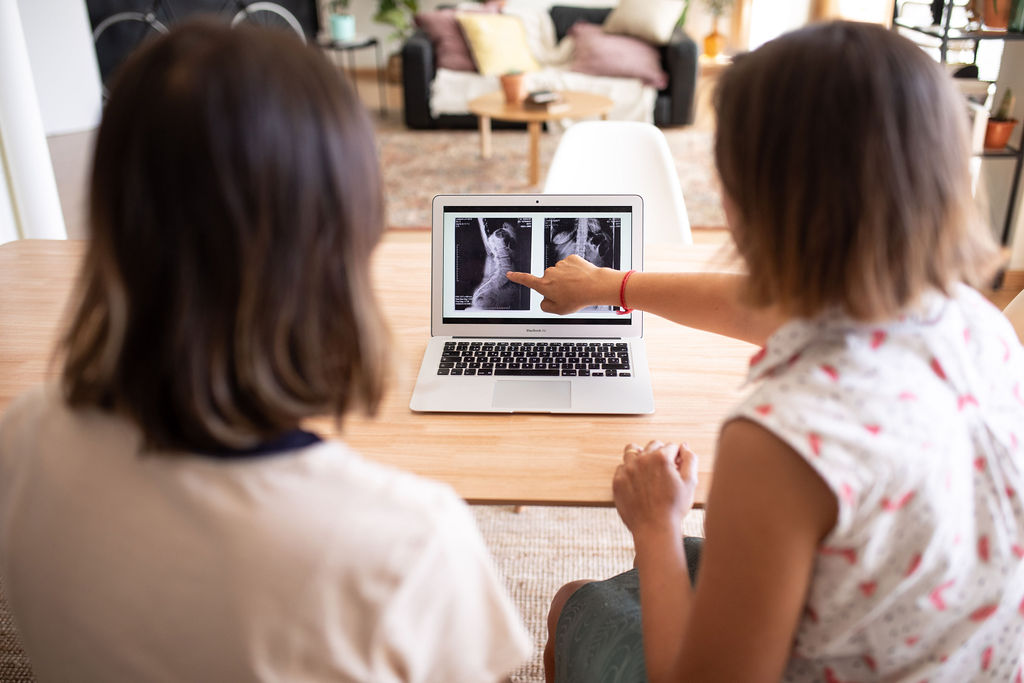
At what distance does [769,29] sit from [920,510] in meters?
7.20

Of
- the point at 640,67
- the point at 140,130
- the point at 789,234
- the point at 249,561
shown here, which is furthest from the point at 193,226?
the point at 640,67

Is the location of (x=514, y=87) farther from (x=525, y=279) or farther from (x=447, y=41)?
(x=525, y=279)

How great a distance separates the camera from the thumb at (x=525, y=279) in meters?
1.32

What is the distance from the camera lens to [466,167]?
4.90 metres

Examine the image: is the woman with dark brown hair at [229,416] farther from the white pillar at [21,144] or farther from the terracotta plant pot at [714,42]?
the terracotta plant pot at [714,42]

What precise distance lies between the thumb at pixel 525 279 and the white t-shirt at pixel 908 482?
1.96 feet

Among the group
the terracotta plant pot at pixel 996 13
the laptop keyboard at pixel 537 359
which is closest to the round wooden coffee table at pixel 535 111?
the terracotta plant pot at pixel 996 13

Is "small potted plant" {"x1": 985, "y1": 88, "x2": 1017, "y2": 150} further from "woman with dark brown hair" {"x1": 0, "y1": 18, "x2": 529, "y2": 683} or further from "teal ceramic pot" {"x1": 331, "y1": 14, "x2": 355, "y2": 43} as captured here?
"teal ceramic pot" {"x1": 331, "y1": 14, "x2": 355, "y2": 43}

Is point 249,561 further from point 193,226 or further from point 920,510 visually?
point 920,510

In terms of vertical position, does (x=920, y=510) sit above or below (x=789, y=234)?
below

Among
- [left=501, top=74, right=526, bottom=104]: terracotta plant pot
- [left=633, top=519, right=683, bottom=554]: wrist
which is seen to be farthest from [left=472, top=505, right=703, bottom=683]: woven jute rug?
[left=501, top=74, right=526, bottom=104]: terracotta plant pot

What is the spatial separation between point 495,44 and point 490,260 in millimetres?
4569

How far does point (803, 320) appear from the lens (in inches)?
28.3

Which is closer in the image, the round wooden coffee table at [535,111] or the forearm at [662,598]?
the forearm at [662,598]
